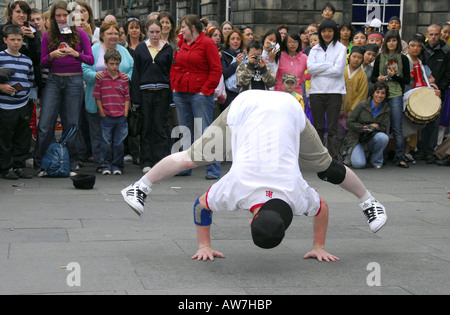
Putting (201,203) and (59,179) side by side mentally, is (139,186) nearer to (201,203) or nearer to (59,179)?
(201,203)

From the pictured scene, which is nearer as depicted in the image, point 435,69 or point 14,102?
point 14,102

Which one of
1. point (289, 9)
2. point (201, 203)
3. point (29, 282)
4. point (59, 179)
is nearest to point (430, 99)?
point (59, 179)

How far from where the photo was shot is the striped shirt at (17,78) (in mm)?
9352

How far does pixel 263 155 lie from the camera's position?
4.87 metres

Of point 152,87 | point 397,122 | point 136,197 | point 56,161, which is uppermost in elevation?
point 152,87

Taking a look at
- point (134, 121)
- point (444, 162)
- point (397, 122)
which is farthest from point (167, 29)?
point (444, 162)

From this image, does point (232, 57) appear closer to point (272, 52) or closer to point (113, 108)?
point (272, 52)

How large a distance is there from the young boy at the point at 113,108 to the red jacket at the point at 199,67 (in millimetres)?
823

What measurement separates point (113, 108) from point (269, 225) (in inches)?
237

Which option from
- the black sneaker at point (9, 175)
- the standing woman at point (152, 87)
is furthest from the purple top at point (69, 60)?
the black sneaker at point (9, 175)

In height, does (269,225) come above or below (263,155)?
below

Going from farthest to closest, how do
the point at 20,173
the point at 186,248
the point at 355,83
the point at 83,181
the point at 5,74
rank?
the point at 355,83 < the point at 20,173 < the point at 5,74 < the point at 83,181 < the point at 186,248

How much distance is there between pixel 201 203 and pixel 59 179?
181 inches

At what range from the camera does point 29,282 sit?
477 cm
